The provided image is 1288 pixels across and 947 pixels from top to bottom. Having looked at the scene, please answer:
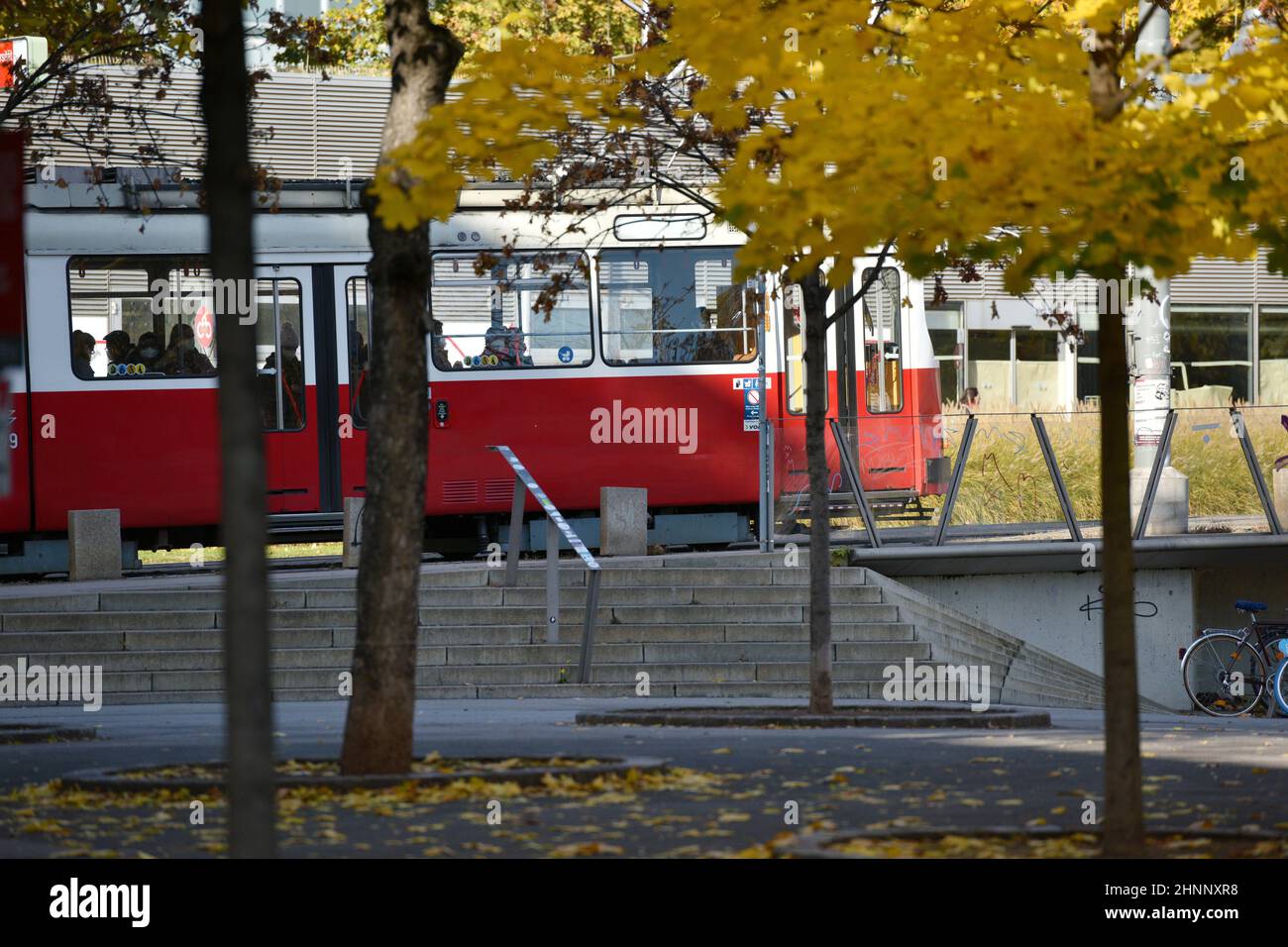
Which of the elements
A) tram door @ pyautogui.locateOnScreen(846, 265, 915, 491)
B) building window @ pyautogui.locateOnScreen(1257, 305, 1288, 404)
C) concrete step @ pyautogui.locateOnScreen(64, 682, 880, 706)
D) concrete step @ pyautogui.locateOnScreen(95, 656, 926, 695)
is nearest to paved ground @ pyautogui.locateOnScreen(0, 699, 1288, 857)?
concrete step @ pyautogui.locateOnScreen(64, 682, 880, 706)

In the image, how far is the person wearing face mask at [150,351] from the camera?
730 inches

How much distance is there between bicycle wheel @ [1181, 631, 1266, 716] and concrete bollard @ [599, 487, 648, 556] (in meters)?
4.96

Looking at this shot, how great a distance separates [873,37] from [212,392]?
11678 millimetres

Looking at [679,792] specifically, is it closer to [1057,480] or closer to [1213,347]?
[1057,480]

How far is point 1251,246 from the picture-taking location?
22.9 ft

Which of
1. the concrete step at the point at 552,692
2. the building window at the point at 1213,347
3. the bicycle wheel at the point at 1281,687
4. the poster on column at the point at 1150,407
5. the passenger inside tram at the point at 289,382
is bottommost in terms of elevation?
the bicycle wheel at the point at 1281,687

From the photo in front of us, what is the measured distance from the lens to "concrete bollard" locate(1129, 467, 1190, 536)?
58.4 feet

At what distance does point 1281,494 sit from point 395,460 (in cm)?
1180

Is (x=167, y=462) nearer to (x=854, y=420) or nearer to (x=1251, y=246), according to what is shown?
(x=854, y=420)

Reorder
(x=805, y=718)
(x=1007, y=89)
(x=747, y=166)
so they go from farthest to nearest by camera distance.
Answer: (x=805, y=718) < (x=747, y=166) < (x=1007, y=89)

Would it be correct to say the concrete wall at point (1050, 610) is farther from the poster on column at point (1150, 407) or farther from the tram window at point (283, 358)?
the tram window at point (283, 358)

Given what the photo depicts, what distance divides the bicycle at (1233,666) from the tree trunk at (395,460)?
33.1ft

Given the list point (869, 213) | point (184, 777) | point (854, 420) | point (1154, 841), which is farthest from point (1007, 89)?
point (854, 420)

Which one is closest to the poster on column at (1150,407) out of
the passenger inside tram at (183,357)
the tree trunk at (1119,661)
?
the passenger inside tram at (183,357)
